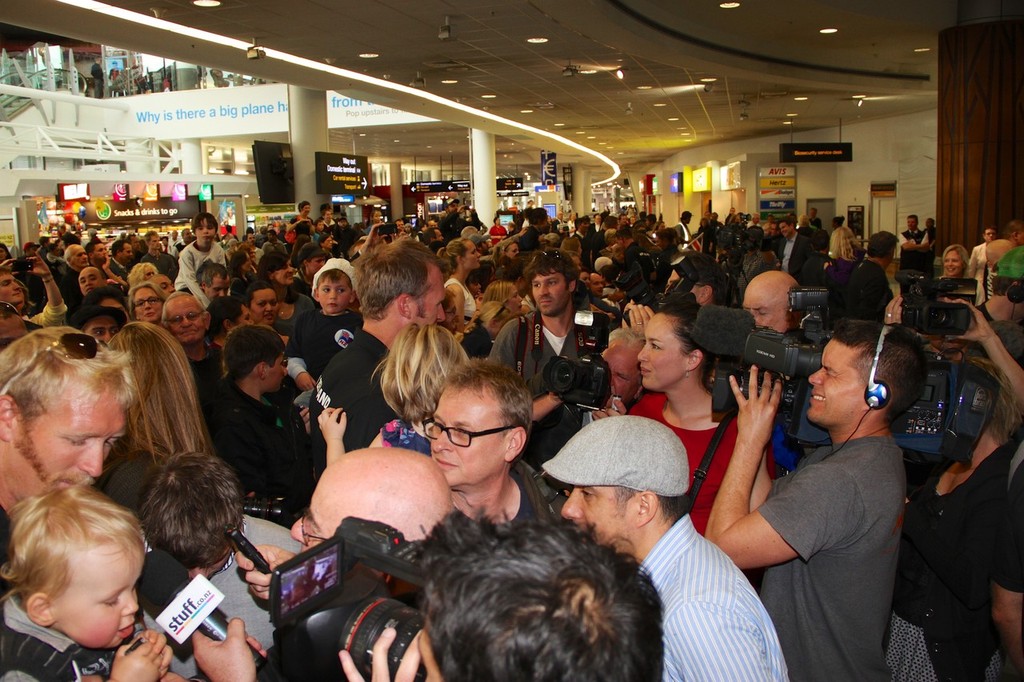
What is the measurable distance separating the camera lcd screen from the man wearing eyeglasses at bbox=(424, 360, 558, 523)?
1086mm

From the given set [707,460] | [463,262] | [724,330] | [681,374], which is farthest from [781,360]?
[463,262]

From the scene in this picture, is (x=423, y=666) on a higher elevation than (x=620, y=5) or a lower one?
lower

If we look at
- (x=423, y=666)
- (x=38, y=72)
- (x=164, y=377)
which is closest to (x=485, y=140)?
(x=38, y=72)

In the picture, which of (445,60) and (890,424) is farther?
(445,60)

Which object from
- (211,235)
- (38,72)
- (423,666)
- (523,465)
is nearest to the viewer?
(423,666)

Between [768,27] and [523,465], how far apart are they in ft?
35.4

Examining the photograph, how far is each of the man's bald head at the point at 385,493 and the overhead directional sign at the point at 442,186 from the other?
2920cm

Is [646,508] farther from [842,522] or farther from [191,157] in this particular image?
[191,157]

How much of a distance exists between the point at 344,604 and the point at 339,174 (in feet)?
48.6

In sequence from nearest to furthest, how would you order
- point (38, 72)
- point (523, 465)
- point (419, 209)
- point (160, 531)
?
point (160, 531)
point (523, 465)
point (38, 72)
point (419, 209)

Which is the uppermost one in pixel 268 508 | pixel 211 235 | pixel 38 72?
pixel 38 72

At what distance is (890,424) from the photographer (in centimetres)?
238

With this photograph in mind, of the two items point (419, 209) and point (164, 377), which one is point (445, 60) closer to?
point (164, 377)

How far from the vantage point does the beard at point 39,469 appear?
2.03 metres
